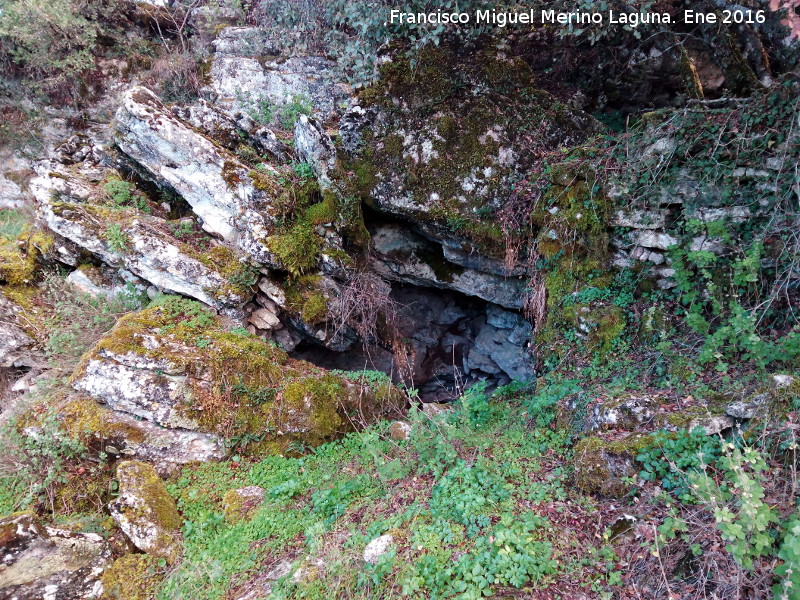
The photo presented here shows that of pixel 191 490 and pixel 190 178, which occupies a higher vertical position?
pixel 190 178

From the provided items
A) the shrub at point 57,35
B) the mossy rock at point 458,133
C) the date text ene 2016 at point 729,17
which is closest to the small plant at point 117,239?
the mossy rock at point 458,133

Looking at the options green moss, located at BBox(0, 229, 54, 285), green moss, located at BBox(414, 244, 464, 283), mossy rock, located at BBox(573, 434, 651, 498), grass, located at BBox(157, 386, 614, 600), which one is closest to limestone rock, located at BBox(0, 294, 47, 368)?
green moss, located at BBox(0, 229, 54, 285)

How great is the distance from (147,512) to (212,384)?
1.64 metres

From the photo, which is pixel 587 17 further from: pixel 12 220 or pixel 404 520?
pixel 12 220

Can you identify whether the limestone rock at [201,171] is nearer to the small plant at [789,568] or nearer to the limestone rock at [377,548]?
the limestone rock at [377,548]

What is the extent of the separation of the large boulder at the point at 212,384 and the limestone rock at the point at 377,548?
242cm

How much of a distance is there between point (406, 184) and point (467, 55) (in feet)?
7.93

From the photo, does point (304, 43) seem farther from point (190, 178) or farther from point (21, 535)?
point (21, 535)

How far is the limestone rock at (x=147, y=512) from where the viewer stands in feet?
13.5

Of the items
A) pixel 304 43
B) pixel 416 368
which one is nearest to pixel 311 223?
pixel 416 368

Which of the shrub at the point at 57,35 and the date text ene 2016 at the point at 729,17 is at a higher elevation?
the shrub at the point at 57,35

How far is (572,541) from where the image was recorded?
10.2 ft

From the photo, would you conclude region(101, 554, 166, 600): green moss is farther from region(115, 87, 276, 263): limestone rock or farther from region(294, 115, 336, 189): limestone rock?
region(294, 115, 336, 189): limestone rock

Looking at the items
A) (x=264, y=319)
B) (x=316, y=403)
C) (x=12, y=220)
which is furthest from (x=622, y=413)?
(x=12, y=220)
